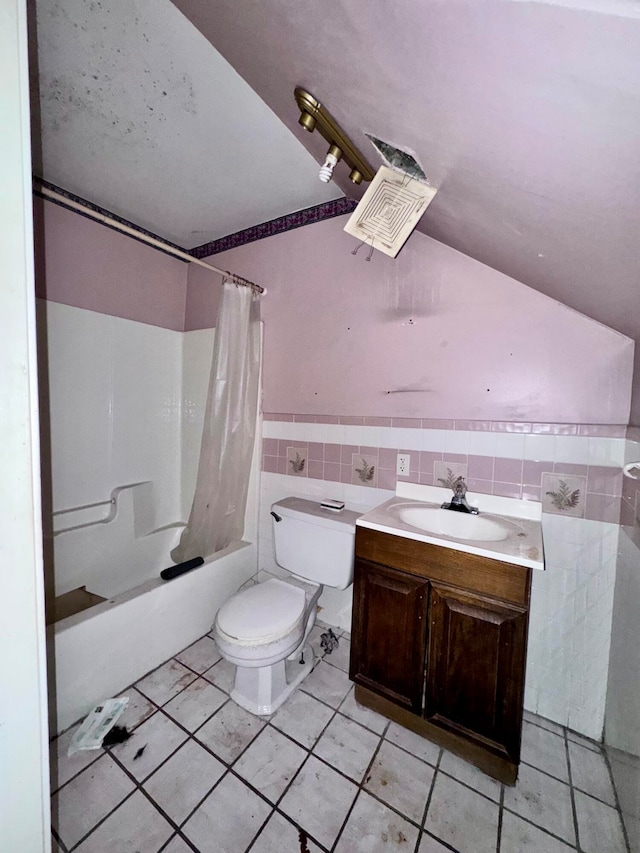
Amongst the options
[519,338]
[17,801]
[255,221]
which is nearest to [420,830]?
[17,801]

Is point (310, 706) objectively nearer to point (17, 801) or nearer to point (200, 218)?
point (17, 801)

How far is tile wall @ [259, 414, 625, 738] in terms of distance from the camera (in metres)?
1.28

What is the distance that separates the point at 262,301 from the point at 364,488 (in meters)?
1.29

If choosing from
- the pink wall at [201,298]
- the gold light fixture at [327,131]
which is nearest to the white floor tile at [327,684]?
the gold light fixture at [327,131]

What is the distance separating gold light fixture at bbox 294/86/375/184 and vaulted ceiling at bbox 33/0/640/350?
37 millimetres

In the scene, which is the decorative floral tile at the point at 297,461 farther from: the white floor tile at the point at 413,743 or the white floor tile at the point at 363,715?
the white floor tile at the point at 413,743

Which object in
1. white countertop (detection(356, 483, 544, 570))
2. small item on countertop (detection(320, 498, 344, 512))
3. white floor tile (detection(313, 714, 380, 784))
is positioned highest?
white countertop (detection(356, 483, 544, 570))

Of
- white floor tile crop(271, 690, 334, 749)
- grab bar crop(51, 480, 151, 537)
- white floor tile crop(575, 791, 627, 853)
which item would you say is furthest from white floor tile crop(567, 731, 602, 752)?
grab bar crop(51, 480, 151, 537)

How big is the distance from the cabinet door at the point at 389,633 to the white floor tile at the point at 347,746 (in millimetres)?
152

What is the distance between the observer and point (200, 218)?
2014mm

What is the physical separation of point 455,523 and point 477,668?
0.51 metres

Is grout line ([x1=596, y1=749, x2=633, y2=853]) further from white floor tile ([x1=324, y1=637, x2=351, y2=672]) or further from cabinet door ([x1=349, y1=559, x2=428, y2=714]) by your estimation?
white floor tile ([x1=324, y1=637, x2=351, y2=672])

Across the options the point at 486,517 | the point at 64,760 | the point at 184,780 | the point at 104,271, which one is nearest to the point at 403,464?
the point at 486,517

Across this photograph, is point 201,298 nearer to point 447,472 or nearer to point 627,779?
point 447,472
